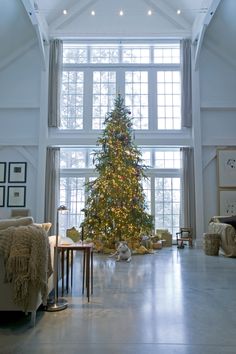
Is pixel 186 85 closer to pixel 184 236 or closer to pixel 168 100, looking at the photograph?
pixel 168 100

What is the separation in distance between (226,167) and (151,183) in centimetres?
234

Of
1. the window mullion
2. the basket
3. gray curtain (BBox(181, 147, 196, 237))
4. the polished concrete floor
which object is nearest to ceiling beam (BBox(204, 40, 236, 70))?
gray curtain (BBox(181, 147, 196, 237))

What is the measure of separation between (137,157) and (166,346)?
6299 mm

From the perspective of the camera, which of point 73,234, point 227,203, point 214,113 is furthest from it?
point 214,113

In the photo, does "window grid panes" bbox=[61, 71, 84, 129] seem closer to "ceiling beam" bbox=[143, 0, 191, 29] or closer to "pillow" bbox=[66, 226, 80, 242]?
"ceiling beam" bbox=[143, 0, 191, 29]

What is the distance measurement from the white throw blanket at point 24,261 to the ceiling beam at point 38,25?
7180 mm

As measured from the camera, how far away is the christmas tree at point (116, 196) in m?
7.93

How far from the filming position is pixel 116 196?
7.98 meters

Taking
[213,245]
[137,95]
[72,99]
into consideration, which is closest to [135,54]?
[137,95]

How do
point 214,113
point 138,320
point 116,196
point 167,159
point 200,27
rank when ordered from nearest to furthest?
point 138,320 → point 116,196 → point 200,27 → point 214,113 → point 167,159

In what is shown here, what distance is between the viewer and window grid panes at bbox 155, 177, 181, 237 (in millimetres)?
10031

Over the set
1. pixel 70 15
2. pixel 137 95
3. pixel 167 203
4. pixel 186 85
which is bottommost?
pixel 167 203

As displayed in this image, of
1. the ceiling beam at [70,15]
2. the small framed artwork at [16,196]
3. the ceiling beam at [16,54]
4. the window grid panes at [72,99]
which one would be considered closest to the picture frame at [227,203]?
the window grid panes at [72,99]

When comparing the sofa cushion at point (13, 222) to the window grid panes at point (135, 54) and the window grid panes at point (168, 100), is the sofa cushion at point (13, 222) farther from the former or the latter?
the window grid panes at point (135, 54)
